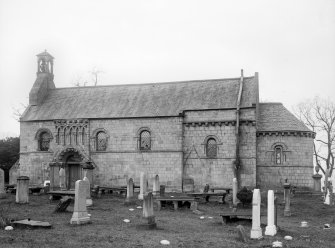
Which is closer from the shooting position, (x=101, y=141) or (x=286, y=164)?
(x=286, y=164)

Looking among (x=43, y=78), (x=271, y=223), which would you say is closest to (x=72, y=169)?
(x=43, y=78)

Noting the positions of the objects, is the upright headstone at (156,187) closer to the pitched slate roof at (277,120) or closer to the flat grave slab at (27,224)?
the pitched slate roof at (277,120)

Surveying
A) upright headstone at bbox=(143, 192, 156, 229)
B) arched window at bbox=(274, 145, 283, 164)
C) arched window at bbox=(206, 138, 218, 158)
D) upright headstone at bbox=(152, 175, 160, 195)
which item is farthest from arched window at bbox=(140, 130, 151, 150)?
upright headstone at bbox=(143, 192, 156, 229)

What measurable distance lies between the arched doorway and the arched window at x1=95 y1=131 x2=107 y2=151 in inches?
69.5

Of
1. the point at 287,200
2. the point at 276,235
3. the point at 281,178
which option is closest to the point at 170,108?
the point at 281,178

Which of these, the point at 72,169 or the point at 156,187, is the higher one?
the point at 72,169

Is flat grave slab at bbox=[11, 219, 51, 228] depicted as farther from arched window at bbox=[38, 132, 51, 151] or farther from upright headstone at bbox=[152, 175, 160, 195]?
arched window at bbox=[38, 132, 51, 151]

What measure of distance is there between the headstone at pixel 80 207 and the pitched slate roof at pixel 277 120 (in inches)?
806

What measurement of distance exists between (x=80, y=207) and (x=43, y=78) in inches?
1087

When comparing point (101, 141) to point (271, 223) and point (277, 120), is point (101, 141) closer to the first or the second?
point (277, 120)

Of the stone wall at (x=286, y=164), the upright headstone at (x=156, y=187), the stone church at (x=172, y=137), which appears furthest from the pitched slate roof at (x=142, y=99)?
the upright headstone at (x=156, y=187)

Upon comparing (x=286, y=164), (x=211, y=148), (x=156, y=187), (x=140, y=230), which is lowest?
(x=140, y=230)

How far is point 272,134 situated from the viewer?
33.6 meters

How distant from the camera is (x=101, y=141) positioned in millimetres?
36656
